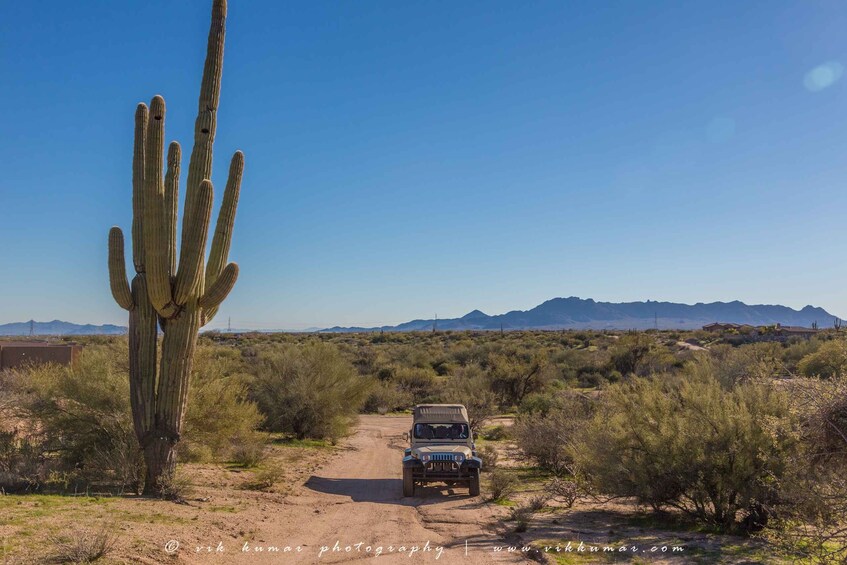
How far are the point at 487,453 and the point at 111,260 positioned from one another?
1013cm

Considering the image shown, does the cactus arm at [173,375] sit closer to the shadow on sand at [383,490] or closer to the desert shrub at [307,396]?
the shadow on sand at [383,490]

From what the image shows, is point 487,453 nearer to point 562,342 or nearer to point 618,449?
point 618,449

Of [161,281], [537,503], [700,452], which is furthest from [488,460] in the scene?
[161,281]

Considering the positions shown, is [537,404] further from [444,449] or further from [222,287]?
[222,287]

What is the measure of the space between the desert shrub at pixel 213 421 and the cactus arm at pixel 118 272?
3343mm

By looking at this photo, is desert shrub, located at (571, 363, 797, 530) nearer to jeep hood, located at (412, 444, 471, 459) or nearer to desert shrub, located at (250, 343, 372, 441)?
jeep hood, located at (412, 444, 471, 459)

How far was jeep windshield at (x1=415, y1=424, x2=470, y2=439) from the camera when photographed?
14.0 m

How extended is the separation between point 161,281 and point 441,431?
23.4 feet

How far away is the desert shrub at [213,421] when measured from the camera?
1329cm

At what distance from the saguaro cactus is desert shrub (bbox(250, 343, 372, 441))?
382 inches

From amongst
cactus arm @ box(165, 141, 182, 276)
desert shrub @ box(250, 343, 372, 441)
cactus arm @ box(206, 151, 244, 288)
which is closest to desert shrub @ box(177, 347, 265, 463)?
cactus arm @ box(206, 151, 244, 288)

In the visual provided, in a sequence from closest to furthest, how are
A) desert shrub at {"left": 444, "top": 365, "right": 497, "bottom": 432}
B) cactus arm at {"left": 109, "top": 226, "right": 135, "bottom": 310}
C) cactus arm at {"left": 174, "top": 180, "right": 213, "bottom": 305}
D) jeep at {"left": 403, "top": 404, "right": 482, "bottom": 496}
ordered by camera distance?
cactus arm at {"left": 174, "top": 180, "right": 213, "bottom": 305}, cactus arm at {"left": 109, "top": 226, "right": 135, "bottom": 310}, jeep at {"left": 403, "top": 404, "right": 482, "bottom": 496}, desert shrub at {"left": 444, "top": 365, "right": 497, "bottom": 432}

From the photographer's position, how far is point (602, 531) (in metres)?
9.51

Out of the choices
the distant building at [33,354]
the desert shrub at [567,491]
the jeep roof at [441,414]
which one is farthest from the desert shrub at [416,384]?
the desert shrub at [567,491]
